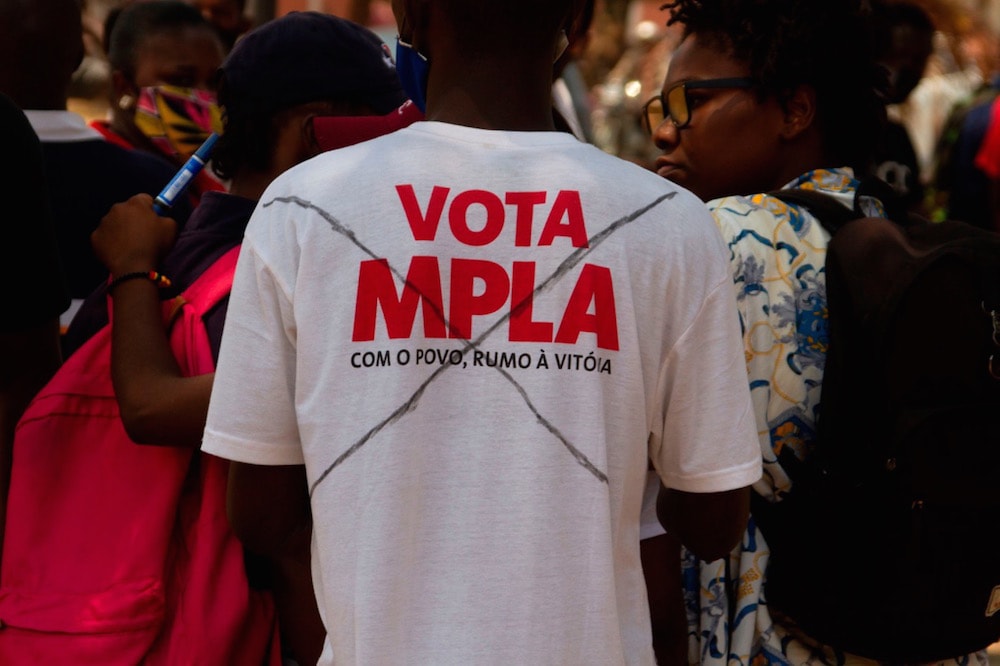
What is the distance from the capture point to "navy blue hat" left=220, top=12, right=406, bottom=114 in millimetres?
2588

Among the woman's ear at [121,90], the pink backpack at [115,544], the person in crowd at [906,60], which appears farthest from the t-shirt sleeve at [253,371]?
the person in crowd at [906,60]

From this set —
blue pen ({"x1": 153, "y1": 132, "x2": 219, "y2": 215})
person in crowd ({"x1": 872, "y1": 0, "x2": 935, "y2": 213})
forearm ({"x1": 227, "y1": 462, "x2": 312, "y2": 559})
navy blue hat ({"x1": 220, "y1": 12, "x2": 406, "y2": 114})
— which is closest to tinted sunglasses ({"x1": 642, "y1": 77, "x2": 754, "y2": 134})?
navy blue hat ({"x1": 220, "y1": 12, "x2": 406, "y2": 114})

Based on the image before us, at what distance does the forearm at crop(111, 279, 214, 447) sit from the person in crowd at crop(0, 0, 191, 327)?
2.64 ft

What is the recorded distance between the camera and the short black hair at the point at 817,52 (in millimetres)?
2600

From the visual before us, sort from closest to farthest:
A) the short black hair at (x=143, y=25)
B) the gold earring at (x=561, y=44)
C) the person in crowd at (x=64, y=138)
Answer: the gold earring at (x=561, y=44)
the person in crowd at (x=64, y=138)
the short black hair at (x=143, y=25)

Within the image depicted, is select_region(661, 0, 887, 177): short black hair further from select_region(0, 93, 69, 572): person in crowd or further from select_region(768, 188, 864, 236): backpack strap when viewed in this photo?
select_region(0, 93, 69, 572): person in crowd

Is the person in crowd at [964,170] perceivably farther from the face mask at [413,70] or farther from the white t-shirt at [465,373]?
the white t-shirt at [465,373]

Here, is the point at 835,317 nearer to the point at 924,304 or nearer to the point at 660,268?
the point at 924,304

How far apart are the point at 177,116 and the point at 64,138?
0.54 meters

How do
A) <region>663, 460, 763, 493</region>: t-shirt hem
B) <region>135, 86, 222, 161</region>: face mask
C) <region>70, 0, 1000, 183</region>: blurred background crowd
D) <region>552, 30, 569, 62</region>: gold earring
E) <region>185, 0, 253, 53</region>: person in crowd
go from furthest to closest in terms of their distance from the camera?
<region>70, 0, 1000, 183</region>: blurred background crowd
<region>185, 0, 253, 53</region>: person in crowd
<region>135, 86, 222, 161</region>: face mask
<region>552, 30, 569, 62</region>: gold earring
<region>663, 460, 763, 493</region>: t-shirt hem

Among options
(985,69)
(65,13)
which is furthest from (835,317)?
(985,69)

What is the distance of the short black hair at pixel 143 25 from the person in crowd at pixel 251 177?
Answer: 177 cm

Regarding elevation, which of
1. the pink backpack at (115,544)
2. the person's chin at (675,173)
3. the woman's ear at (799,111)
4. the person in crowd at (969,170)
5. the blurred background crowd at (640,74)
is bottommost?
the pink backpack at (115,544)

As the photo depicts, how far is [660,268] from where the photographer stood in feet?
5.85
